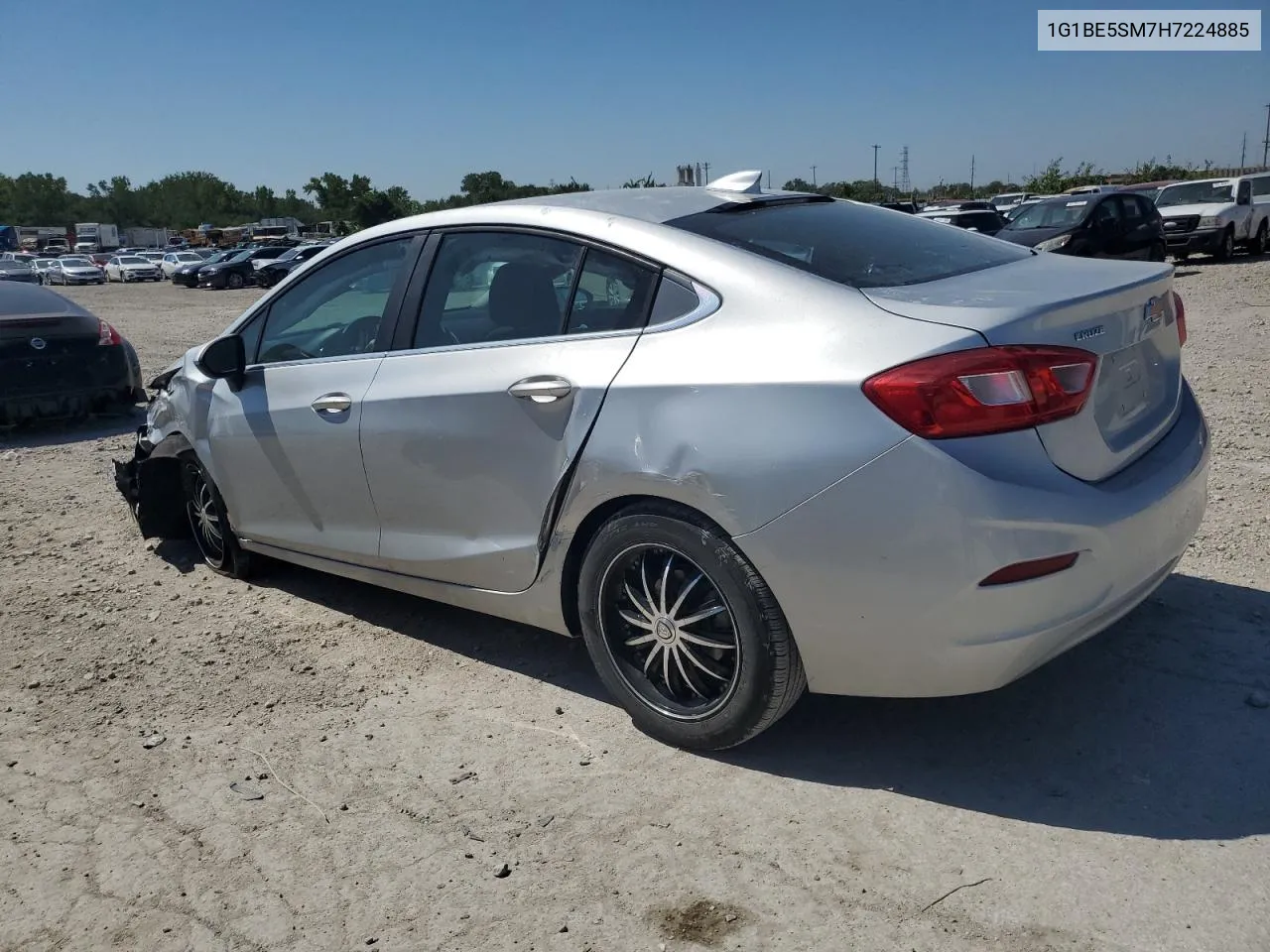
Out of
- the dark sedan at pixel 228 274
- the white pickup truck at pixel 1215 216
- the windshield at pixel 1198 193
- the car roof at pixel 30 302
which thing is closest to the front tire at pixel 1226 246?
the white pickup truck at pixel 1215 216

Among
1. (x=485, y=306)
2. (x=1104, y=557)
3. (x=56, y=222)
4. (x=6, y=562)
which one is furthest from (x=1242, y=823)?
(x=56, y=222)

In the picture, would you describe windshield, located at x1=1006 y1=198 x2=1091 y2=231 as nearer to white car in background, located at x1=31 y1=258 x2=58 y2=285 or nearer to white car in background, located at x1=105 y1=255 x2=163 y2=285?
Answer: white car in background, located at x1=105 y1=255 x2=163 y2=285

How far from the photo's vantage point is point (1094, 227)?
58.4ft

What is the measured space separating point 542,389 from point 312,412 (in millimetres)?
1275

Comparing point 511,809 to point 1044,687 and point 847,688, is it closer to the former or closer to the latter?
point 847,688

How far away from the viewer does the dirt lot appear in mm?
2523

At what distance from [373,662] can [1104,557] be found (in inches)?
105

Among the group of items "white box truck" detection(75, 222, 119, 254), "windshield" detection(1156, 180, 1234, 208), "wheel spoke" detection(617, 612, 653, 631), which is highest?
"white box truck" detection(75, 222, 119, 254)

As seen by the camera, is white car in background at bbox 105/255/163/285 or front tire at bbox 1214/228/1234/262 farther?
white car in background at bbox 105/255/163/285

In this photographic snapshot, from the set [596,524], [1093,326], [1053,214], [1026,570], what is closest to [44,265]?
[1053,214]

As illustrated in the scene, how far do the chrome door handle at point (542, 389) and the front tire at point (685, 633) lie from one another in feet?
1.42

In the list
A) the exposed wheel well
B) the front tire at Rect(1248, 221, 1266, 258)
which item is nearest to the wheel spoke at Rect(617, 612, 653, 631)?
the exposed wheel well

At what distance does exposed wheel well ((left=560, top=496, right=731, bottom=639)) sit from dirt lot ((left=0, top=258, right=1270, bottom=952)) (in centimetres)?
40

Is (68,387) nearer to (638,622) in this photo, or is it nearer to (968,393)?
(638,622)
